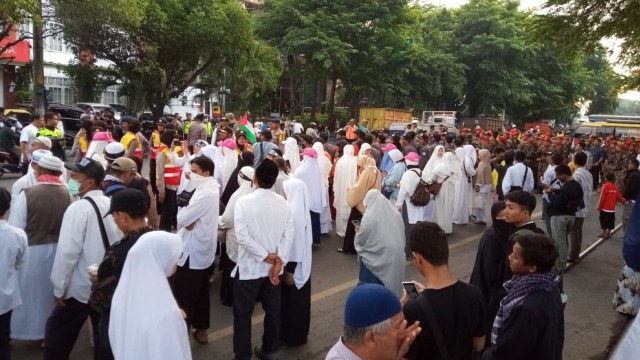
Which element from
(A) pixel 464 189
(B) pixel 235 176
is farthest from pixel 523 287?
(A) pixel 464 189

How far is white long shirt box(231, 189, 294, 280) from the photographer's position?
4.28 m

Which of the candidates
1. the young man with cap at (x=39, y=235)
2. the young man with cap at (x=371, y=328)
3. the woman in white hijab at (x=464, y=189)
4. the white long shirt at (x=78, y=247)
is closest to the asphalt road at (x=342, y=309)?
the young man with cap at (x=39, y=235)

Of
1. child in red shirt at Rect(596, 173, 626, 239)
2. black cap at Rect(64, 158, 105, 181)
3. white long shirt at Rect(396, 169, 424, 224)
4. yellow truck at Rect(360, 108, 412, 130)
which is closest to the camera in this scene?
black cap at Rect(64, 158, 105, 181)

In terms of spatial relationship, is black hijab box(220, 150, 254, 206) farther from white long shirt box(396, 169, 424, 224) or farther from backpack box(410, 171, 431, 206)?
backpack box(410, 171, 431, 206)

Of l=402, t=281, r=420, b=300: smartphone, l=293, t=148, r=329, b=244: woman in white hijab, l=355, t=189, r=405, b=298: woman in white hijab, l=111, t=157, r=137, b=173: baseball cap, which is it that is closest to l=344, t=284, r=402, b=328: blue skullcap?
l=402, t=281, r=420, b=300: smartphone

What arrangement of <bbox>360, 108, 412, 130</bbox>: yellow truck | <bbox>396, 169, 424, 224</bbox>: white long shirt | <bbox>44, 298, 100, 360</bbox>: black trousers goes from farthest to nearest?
<bbox>360, 108, 412, 130</bbox>: yellow truck < <bbox>396, 169, 424, 224</bbox>: white long shirt < <bbox>44, 298, 100, 360</bbox>: black trousers

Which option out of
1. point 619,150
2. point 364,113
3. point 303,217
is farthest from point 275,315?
point 364,113

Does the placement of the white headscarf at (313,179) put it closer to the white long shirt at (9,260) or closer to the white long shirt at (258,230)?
the white long shirt at (258,230)

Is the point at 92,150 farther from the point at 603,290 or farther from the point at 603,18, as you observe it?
the point at 603,18

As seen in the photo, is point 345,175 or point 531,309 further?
point 345,175

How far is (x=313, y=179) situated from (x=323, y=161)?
968mm

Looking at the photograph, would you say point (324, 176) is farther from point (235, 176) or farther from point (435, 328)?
point (435, 328)

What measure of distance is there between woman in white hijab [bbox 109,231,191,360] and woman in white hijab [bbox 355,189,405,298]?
2.37 metres

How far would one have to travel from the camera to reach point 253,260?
433 cm
